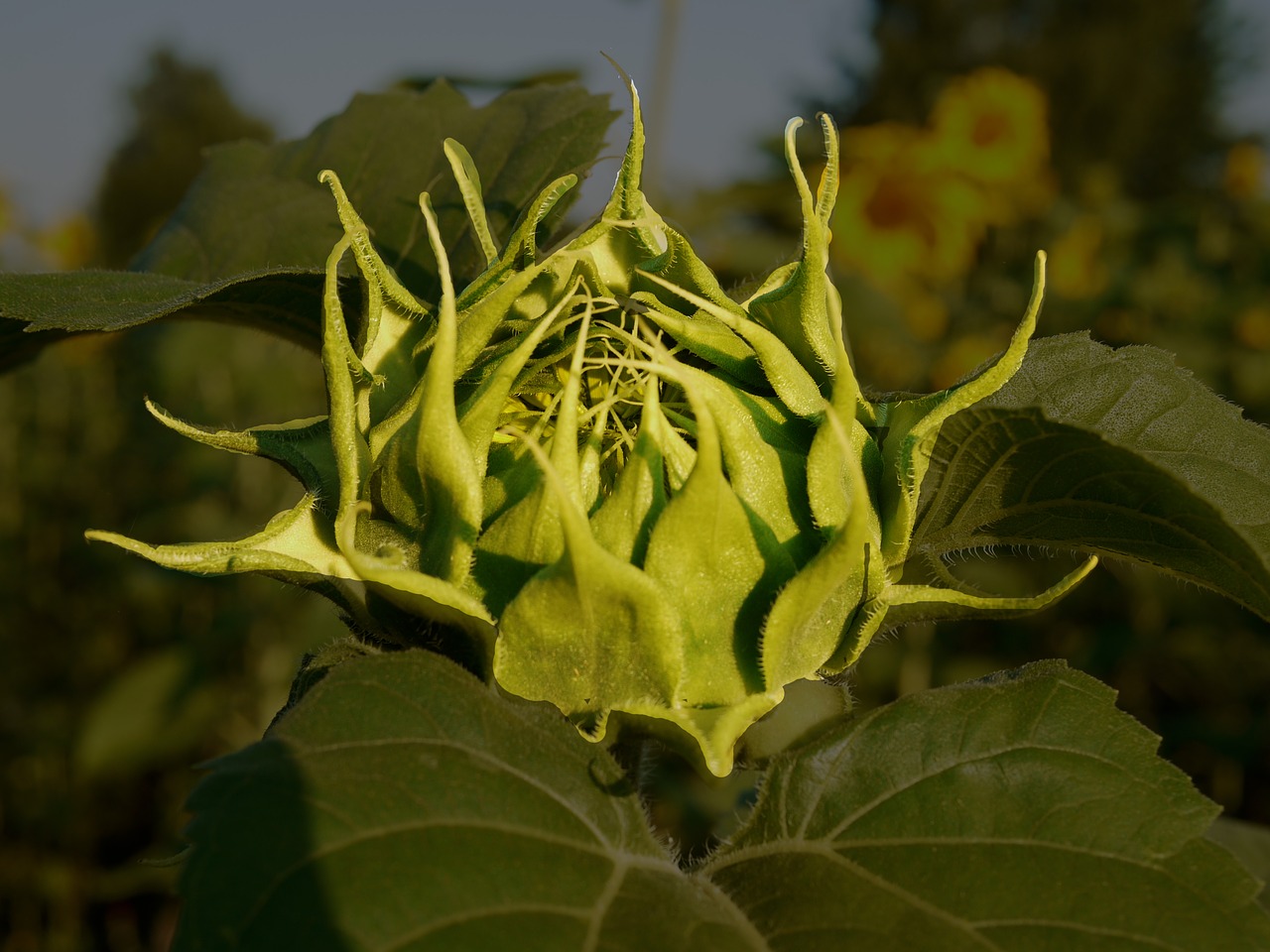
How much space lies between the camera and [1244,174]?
461 centimetres

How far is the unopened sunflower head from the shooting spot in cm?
76

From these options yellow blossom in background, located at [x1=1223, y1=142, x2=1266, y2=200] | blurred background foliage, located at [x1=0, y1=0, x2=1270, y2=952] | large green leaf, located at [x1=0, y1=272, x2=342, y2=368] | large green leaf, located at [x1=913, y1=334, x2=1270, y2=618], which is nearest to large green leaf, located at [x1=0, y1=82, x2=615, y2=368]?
large green leaf, located at [x1=0, y1=272, x2=342, y2=368]

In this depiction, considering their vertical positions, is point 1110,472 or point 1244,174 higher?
point 1110,472

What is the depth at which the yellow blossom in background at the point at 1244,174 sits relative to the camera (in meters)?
4.57

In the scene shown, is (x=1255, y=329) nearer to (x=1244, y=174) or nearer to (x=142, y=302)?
(x=1244, y=174)

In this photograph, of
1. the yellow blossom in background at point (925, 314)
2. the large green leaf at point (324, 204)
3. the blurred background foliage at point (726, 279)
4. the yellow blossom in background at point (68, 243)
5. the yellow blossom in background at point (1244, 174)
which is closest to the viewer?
the large green leaf at point (324, 204)

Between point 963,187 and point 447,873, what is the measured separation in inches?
172

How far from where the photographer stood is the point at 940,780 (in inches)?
31.6

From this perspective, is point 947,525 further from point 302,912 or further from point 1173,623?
point 1173,623

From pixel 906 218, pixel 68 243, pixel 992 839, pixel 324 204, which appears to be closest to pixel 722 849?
pixel 992 839

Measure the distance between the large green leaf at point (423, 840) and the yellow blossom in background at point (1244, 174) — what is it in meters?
4.59

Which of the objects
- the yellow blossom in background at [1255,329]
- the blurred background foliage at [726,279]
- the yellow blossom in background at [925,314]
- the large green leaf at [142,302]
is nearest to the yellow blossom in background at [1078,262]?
the blurred background foliage at [726,279]

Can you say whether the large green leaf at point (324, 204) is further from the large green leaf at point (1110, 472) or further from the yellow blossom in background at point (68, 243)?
the yellow blossom in background at point (68, 243)

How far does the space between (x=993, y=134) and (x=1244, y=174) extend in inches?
37.3
